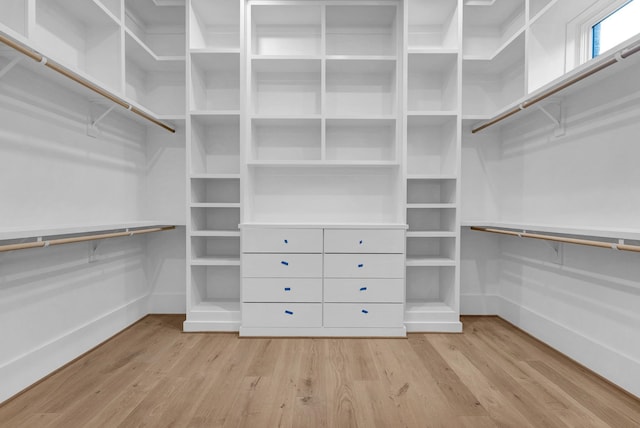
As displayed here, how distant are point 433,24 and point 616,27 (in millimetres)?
1346

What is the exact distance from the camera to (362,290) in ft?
8.40

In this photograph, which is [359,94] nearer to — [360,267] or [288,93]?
[288,93]

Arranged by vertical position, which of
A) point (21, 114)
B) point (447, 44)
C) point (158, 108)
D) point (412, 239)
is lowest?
point (412, 239)

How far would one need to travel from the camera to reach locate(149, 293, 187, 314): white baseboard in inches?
122

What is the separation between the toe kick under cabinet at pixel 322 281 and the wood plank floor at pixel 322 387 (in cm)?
13

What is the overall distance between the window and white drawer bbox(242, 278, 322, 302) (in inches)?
96.4

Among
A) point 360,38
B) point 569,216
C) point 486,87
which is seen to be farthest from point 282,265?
point 486,87

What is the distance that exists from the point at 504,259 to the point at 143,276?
3.21 m

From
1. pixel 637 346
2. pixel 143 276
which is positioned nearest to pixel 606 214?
pixel 637 346

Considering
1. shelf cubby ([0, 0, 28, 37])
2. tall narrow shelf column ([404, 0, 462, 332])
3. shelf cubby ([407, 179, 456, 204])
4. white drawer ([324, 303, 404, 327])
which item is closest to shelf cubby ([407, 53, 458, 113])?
tall narrow shelf column ([404, 0, 462, 332])

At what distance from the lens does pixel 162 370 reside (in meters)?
2.02

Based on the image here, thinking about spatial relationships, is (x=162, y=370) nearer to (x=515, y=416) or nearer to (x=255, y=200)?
(x=255, y=200)

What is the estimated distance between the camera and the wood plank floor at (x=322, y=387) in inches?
60.7

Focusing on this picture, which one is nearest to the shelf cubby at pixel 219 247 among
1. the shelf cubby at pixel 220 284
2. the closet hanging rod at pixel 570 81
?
the shelf cubby at pixel 220 284
